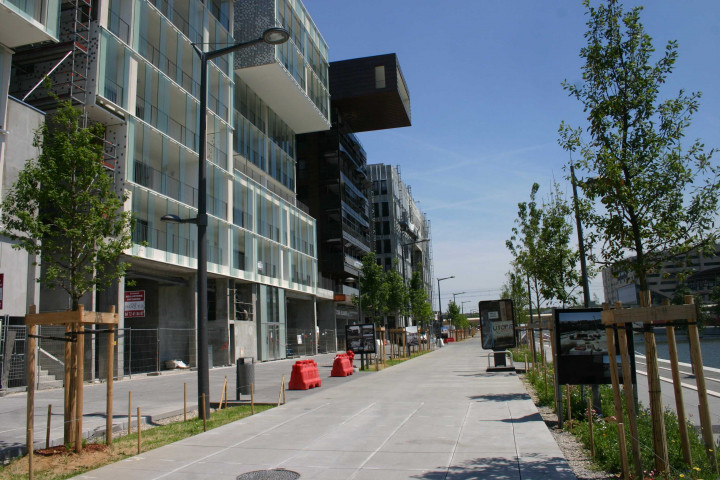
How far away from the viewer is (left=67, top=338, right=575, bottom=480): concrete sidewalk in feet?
24.5

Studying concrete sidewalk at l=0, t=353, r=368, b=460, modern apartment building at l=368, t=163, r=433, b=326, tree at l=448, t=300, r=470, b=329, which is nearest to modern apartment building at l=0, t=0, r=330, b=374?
concrete sidewalk at l=0, t=353, r=368, b=460

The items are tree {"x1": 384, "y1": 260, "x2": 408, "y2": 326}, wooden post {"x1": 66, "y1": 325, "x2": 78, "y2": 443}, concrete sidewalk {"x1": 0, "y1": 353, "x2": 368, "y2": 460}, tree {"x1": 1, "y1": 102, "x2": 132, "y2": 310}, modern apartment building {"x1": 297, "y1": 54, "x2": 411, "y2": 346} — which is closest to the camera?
wooden post {"x1": 66, "y1": 325, "x2": 78, "y2": 443}

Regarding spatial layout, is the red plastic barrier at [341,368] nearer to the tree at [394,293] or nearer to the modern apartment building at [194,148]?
the modern apartment building at [194,148]

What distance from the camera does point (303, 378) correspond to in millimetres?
18125

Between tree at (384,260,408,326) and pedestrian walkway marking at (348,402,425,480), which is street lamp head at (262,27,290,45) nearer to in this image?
pedestrian walkway marking at (348,402,425,480)

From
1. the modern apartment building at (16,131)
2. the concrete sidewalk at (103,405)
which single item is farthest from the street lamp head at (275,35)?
the modern apartment building at (16,131)

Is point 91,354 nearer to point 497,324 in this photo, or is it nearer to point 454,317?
point 497,324

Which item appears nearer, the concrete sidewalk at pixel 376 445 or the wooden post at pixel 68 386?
the concrete sidewalk at pixel 376 445

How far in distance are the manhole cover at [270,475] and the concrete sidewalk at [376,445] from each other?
0.16 ft

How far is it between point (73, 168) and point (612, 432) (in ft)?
31.6

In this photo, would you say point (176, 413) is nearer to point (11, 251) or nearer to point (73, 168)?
point (73, 168)

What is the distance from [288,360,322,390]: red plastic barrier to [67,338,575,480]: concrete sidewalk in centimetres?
344

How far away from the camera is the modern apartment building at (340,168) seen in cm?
6094

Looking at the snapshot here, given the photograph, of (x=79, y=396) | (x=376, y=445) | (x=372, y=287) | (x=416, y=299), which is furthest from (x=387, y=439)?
(x=416, y=299)
